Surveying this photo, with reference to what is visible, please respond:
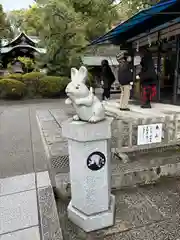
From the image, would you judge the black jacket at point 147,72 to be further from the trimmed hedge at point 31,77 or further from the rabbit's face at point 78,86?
the trimmed hedge at point 31,77

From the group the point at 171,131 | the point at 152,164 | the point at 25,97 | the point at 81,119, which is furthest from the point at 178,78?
the point at 25,97

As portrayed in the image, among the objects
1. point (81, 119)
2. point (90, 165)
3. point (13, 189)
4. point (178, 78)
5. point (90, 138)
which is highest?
point (178, 78)

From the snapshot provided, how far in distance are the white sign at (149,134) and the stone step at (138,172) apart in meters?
0.30

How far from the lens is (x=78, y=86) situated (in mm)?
2014

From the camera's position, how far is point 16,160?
3.66 meters

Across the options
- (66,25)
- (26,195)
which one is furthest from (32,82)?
(26,195)

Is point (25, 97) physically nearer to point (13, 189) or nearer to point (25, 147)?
point (25, 147)

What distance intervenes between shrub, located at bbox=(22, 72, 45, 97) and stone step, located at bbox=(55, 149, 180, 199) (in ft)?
31.9

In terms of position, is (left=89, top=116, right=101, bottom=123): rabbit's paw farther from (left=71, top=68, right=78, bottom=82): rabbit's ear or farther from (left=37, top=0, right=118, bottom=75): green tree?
(left=37, top=0, right=118, bottom=75): green tree

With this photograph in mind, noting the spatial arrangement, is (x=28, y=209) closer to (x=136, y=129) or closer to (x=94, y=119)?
(x=94, y=119)

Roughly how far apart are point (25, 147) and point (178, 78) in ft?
16.9

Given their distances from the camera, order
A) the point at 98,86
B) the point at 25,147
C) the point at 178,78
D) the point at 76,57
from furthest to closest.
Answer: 1. the point at 98,86
2. the point at 76,57
3. the point at 178,78
4. the point at 25,147

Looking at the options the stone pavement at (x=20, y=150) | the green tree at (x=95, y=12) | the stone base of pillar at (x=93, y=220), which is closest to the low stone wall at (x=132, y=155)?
the stone pavement at (x=20, y=150)

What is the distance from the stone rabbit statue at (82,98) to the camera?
2.02 metres
